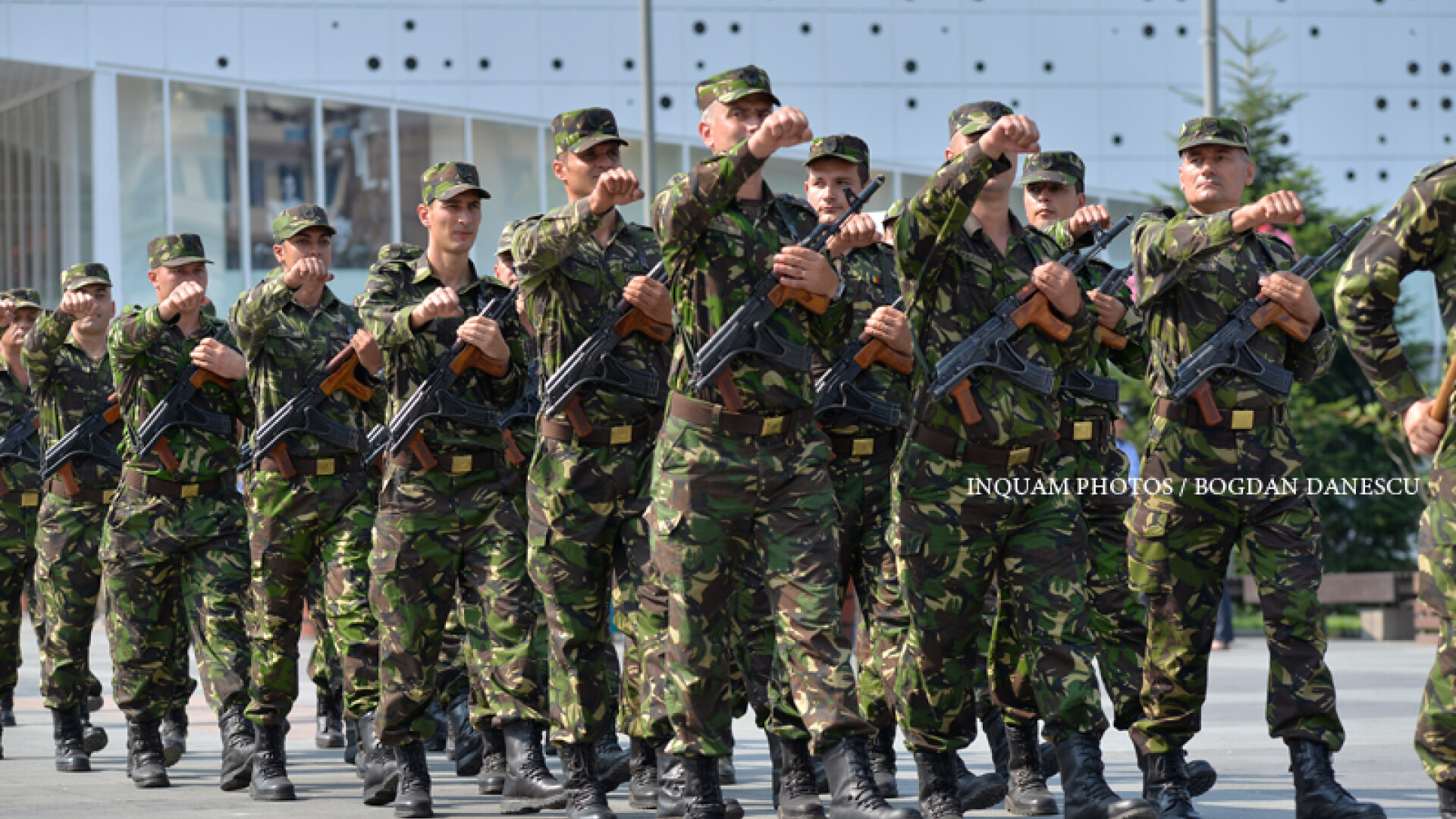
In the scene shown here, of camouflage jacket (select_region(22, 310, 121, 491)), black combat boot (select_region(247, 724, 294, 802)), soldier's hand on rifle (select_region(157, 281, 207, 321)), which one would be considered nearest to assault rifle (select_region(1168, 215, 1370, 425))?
black combat boot (select_region(247, 724, 294, 802))

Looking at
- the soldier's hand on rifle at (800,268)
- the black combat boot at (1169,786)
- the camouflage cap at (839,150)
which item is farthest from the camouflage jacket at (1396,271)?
the camouflage cap at (839,150)

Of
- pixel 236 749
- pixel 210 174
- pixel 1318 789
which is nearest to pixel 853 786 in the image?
pixel 1318 789

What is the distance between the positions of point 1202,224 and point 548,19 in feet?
85.1

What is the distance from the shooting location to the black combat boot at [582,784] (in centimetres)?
704

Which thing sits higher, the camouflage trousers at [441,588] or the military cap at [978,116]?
the military cap at [978,116]

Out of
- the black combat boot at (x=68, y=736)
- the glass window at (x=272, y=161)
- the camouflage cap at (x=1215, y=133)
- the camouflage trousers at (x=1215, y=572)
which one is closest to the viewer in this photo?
the camouflage trousers at (x=1215, y=572)

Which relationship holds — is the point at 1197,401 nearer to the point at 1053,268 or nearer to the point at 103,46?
the point at 1053,268

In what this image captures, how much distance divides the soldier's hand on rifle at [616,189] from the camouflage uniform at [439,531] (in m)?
1.29

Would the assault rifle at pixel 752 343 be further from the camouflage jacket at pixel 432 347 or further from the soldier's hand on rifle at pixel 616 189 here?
the camouflage jacket at pixel 432 347

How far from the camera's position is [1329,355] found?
7.00m

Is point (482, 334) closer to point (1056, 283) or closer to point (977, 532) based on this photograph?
point (977, 532)

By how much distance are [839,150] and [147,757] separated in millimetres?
4322

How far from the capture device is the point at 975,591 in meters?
6.60

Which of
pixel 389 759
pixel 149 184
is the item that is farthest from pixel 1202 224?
pixel 149 184
